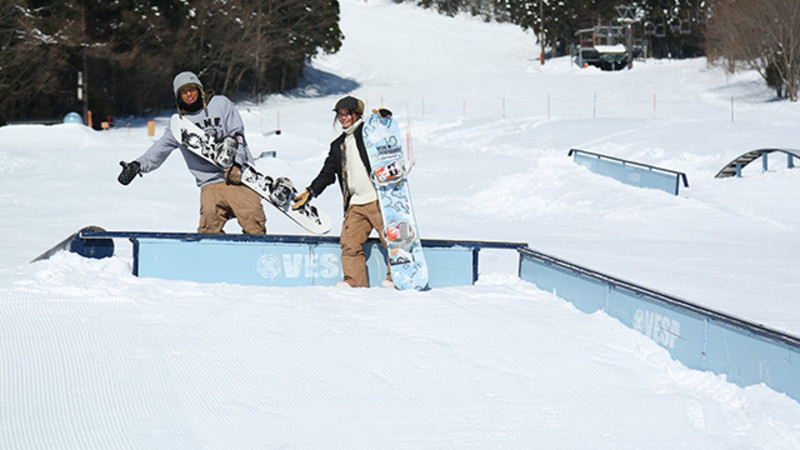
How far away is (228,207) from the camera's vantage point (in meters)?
7.37

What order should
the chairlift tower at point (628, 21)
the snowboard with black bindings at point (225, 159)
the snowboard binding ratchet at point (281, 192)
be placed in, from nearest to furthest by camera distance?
1. the snowboard with black bindings at point (225, 159)
2. the snowboard binding ratchet at point (281, 192)
3. the chairlift tower at point (628, 21)

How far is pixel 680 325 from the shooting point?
5285 mm

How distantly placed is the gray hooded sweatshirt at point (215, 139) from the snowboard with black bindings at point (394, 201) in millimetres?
978

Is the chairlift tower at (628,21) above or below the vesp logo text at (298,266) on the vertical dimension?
above

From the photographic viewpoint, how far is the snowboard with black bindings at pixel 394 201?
7.00m

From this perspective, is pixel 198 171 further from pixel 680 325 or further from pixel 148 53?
pixel 148 53

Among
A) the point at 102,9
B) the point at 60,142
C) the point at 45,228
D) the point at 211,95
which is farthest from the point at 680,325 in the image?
the point at 102,9

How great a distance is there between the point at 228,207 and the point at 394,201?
1.32 meters

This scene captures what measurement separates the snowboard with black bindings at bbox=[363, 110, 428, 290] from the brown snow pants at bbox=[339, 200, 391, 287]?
85 mm

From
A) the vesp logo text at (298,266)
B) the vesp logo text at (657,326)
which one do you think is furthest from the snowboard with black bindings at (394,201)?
the vesp logo text at (657,326)

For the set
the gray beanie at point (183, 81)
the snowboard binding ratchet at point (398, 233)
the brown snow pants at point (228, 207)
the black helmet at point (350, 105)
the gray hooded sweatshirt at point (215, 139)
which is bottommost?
the snowboard binding ratchet at point (398, 233)

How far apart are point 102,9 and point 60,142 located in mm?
13813

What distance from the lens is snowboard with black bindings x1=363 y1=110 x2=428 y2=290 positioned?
276 inches

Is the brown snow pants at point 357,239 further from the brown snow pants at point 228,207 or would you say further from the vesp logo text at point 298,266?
the brown snow pants at point 228,207
